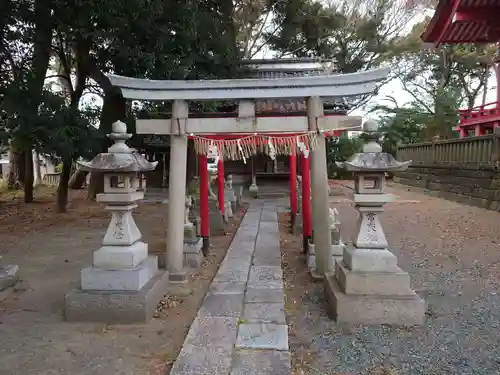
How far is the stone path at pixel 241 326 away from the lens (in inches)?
131

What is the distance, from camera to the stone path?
3.34 metres

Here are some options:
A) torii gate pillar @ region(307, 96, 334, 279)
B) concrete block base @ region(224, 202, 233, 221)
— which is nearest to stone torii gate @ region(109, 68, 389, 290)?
torii gate pillar @ region(307, 96, 334, 279)

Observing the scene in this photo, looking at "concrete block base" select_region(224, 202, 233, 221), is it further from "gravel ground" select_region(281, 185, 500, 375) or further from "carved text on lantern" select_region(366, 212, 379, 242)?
"carved text on lantern" select_region(366, 212, 379, 242)

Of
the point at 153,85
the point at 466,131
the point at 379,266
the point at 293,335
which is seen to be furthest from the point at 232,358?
the point at 466,131

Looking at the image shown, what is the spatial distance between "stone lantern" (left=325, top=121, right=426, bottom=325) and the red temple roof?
9.18 meters

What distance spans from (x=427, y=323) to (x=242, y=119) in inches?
133

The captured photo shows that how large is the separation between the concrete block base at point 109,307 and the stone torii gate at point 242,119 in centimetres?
141

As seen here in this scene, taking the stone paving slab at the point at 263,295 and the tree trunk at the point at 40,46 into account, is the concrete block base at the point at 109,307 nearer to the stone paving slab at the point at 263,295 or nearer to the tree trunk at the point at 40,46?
the stone paving slab at the point at 263,295

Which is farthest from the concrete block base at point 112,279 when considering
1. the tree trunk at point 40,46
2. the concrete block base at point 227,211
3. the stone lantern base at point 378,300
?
the concrete block base at point 227,211

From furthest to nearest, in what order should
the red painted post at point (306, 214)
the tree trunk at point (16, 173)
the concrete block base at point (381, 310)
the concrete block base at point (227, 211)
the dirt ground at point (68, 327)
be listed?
the tree trunk at point (16, 173) → the concrete block base at point (227, 211) → the red painted post at point (306, 214) → the concrete block base at point (381, 310) → the dirt ground at point (68, 327)

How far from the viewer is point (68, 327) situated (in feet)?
14.1

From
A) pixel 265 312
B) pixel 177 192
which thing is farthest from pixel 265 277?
pixel 177 192

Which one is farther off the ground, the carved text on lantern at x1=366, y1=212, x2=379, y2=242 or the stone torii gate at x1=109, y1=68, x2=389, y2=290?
the stone torii gate at x1=109, y1=68, x2=389, y2=290

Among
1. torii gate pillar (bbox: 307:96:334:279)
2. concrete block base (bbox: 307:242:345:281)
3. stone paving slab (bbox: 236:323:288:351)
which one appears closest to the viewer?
stone paving slab (bbox: 236:323:288:351)
